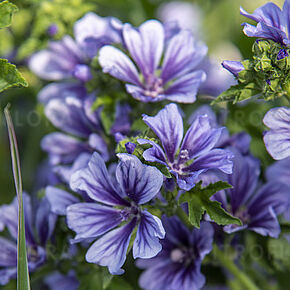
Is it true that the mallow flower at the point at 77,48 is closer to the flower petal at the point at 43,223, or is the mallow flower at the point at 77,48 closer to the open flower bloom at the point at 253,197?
the flower petal at the point at 43,223

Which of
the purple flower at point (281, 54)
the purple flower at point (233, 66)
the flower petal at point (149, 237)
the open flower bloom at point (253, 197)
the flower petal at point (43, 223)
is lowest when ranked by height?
the flower petal at point (43, 223)

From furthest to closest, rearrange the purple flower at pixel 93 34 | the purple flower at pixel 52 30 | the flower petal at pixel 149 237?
the purple flower at pixel 52 30 → the purple flower at pixel 93 34 → the flower petal at pixel 149 237

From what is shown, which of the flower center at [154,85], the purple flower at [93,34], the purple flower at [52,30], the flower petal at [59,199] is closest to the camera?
the flower petal at [59,199]

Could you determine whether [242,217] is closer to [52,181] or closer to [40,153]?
[52,181]

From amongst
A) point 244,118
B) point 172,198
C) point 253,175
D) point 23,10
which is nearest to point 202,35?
point 23,10

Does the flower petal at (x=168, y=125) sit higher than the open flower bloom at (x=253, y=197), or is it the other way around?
the flower petal at (x=168, y=125)

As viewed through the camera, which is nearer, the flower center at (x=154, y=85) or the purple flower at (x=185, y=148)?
the purple flower at (x=185, y=148)

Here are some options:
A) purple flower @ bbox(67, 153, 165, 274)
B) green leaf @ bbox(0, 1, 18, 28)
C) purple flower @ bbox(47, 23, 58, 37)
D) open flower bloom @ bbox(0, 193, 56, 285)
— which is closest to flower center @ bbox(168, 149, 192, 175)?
purple flower @ bbox(67, 153, 165, 274)

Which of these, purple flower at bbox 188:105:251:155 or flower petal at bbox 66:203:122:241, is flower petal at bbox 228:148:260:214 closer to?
purple flower at bbox 188:105:251:155

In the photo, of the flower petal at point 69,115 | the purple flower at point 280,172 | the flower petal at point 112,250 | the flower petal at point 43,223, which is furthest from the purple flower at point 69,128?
the purple flower at point 280,172
